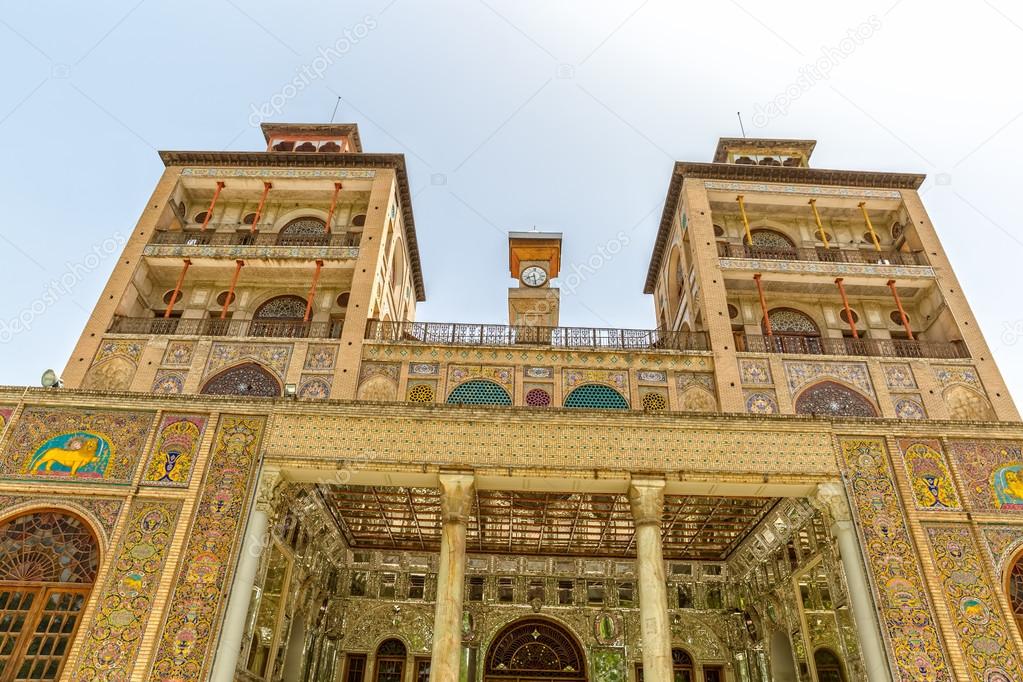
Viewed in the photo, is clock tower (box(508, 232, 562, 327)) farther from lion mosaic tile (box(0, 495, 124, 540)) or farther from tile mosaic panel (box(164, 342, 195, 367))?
lion mosaic tile (box(0, 495, 124, 540))

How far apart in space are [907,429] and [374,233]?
1641 centimetres

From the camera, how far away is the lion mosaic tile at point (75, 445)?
36.0 feet

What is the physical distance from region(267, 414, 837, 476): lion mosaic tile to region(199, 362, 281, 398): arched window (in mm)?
7212

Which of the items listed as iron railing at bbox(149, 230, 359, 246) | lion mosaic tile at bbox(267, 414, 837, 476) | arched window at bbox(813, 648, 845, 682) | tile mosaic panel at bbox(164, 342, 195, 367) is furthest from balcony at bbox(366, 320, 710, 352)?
arched window at bbox(813, 648, 845, 682)

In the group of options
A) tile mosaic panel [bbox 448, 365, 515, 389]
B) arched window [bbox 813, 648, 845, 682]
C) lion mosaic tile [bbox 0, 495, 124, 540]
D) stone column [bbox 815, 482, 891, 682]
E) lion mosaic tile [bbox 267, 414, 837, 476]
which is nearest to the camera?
stone column [bbox 815, 482, 891, 682]

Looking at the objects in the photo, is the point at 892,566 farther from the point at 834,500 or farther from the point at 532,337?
the point at 532,337

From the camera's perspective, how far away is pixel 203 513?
10609 millimetres

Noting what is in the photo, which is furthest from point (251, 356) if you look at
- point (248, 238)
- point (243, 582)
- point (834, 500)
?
point (834, 500)

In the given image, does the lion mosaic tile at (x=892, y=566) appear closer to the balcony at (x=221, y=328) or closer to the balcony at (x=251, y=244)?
the balcony at (x=221, y=328)

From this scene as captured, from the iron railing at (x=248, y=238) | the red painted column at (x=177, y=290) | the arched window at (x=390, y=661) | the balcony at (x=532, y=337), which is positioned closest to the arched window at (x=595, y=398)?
the balcony at (x=532, y=337)

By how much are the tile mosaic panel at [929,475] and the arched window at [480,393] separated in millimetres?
9904

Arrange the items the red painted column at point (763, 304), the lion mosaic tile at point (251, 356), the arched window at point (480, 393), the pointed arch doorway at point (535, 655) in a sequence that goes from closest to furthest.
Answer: the pointed arch doorway at point (535, 655) < the arched window at point (480, 393) < the lion mosaic tile at point (251, 356) < the red painted column at point (763, 304)

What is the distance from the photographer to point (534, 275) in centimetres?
2284

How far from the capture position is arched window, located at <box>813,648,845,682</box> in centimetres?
1316
